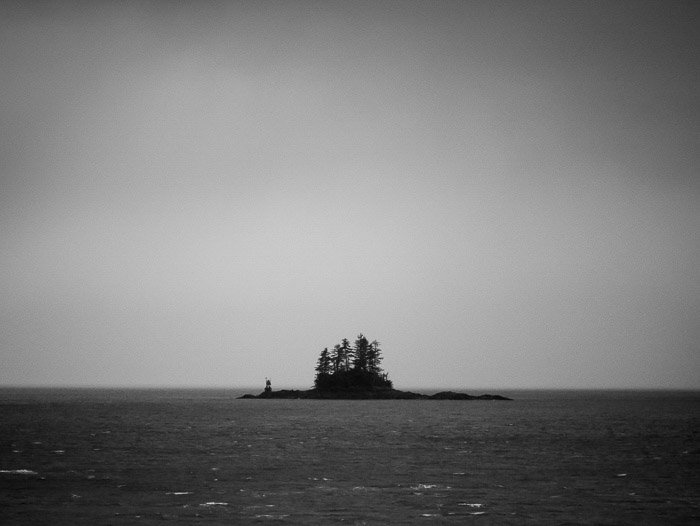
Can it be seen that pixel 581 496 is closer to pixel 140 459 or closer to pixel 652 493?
pixel 652 493

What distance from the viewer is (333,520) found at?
3544 centimetres

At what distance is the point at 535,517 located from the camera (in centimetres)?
3678

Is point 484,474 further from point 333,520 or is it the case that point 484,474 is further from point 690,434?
point 690,434

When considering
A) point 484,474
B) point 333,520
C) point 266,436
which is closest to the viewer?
point 333,520

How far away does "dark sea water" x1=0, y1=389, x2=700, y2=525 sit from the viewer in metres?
37.2

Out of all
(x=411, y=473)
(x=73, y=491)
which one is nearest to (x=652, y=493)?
(x=411, y=473)

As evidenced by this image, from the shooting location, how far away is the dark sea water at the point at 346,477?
122 feet

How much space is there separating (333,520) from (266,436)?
48817 millimetres

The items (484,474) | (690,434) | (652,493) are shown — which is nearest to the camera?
(652,493)

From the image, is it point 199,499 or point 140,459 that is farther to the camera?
point 140,459

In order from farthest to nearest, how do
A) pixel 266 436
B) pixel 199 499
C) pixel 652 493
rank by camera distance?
pixel 266 436, pixel 652 493, pixel 199 499

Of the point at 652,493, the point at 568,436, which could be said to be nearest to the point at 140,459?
the point at 652,493

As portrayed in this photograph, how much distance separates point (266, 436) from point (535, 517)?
50.6 meters

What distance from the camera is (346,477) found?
4984 cm
